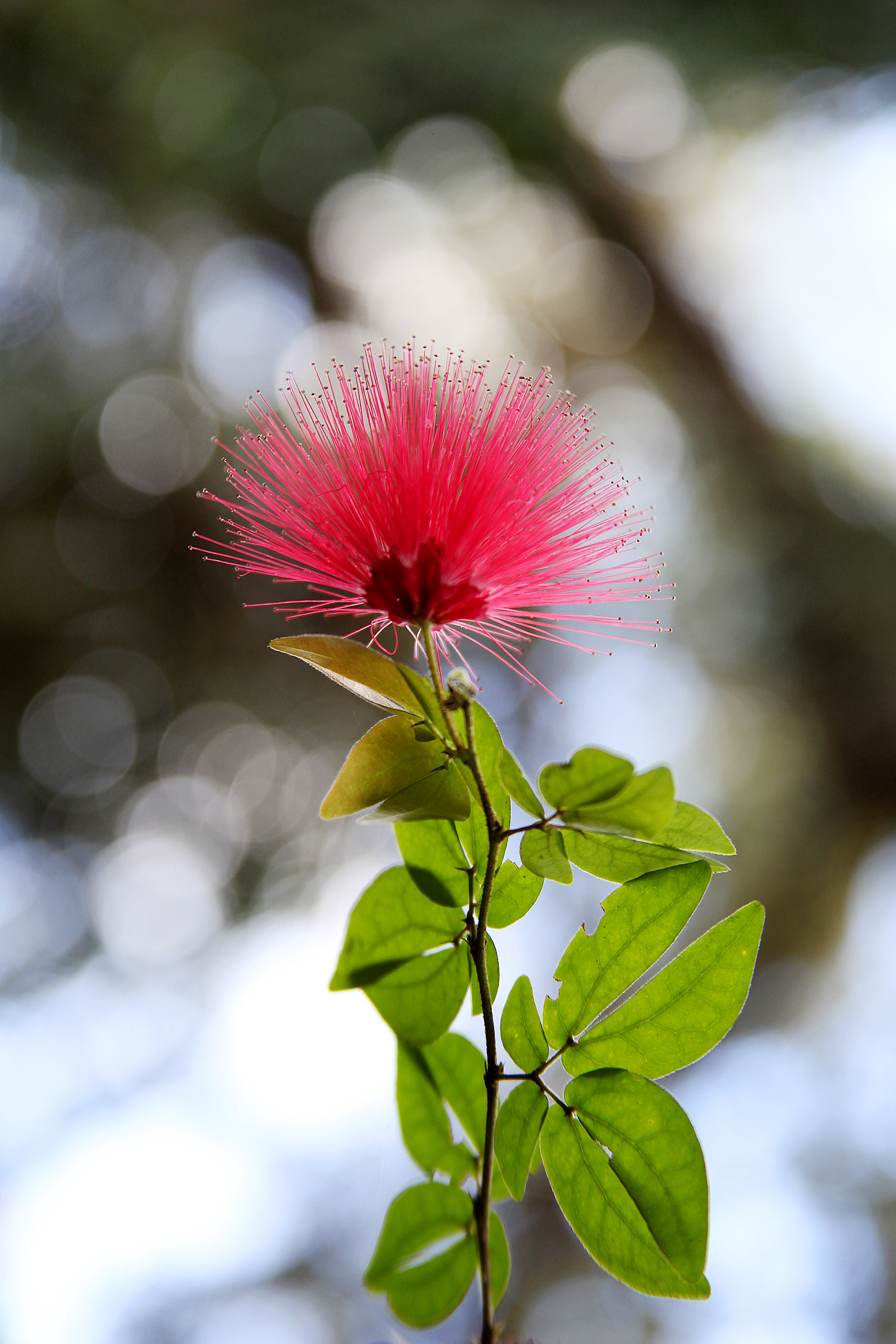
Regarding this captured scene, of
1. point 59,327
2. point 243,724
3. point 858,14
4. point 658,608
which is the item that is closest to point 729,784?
point 658,608

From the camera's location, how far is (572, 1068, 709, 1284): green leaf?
37 centimetres

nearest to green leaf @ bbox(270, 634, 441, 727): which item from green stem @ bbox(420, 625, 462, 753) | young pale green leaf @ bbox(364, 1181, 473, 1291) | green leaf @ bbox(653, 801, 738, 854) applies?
green stem @ bbox(420, 625, 462, 753)

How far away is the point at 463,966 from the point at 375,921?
5 centimetres

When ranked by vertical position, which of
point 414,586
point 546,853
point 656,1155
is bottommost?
point 656,1155

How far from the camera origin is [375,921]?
0.42 metres

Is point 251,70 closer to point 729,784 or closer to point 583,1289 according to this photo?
point 729,784

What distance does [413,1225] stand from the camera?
0.43 metres

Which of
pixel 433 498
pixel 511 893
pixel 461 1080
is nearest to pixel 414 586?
pixel 433 498

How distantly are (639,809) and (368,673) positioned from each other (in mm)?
135

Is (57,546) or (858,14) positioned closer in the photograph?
(858,14)

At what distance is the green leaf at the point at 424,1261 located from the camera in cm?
42

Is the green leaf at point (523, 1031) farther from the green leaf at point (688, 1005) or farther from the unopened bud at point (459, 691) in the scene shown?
the unopened bud at point (459, 691)

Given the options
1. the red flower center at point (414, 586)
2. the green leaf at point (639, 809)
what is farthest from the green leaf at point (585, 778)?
the red flower center at point (414, 586)

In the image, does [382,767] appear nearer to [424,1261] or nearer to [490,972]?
[490,972]
